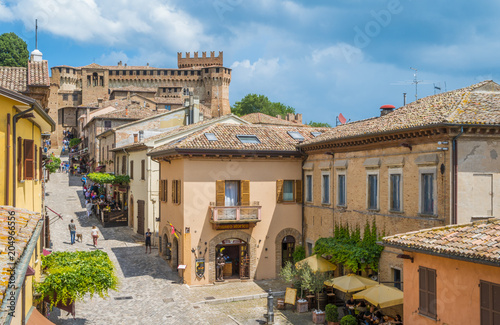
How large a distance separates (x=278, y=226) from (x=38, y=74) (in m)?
13.9

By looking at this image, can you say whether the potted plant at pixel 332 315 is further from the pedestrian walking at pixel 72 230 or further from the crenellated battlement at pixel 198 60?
the crenellated battlement at pixel 198 60

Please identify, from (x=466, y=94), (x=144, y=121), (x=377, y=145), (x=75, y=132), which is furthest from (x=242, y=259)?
(x=75, y=132)

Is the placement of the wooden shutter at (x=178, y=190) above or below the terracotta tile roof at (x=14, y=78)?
below

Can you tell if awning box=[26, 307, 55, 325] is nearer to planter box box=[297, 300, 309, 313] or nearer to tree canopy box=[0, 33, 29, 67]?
planter box box=[297, 300, 309, 313]

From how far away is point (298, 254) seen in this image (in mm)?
25203

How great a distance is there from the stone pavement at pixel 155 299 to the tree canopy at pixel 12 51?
196 feet

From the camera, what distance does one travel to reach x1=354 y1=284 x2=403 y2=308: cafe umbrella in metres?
15.7

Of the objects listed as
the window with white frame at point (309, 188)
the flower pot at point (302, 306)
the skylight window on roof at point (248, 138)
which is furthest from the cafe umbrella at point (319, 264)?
the skylight window on roof at point (248, 138)

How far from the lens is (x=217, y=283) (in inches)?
930

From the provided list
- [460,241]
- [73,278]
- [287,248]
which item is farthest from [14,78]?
[460,241]

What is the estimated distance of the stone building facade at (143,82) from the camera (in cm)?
8919

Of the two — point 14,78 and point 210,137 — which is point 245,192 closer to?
point 210,137

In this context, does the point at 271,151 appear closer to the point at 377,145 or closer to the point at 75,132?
the point at 377,145

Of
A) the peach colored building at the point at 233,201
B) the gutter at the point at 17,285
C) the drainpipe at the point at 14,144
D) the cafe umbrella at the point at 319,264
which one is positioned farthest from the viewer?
the peach colored building at the point at 233,201
